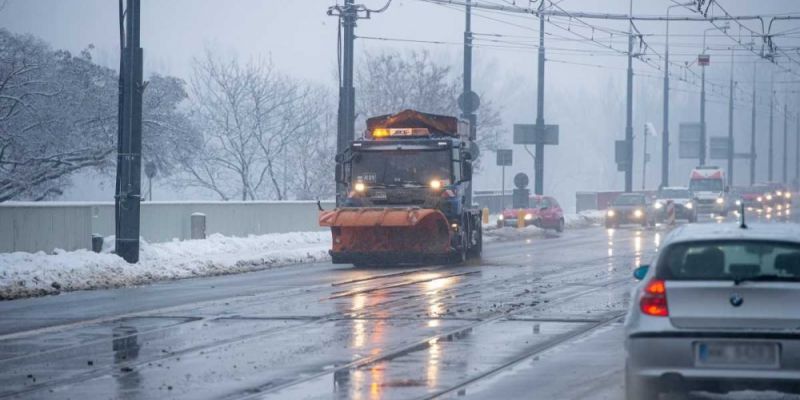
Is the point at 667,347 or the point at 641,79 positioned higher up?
the point at 641,79

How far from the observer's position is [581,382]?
12.2 meters

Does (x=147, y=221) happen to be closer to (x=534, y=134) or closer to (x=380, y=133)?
(x=380, y=133)

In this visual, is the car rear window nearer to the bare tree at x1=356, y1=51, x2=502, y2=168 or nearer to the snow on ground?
the snow on ground

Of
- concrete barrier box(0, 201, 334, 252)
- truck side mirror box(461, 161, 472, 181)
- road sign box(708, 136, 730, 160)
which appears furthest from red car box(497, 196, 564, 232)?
road sign box(708, 136, 730, 160)

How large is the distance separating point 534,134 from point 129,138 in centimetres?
3215

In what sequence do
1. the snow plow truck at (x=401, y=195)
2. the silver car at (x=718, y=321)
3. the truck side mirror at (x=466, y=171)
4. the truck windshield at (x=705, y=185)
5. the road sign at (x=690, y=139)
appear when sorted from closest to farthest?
the silver car at (x=718, y=321) → the snow plow truck at (x=401, y=195) → the truck side mirror at (x=466, y=171) → the truck windshield at (x=705, y=185) → the road sign at (x=690, y=139)

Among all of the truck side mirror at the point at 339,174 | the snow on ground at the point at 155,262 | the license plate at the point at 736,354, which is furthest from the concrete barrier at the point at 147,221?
the license plate at the point at 736,354

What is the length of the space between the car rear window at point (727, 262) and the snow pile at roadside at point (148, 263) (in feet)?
48.6

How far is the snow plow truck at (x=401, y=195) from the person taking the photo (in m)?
30.3

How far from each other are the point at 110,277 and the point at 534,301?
28.9 ft

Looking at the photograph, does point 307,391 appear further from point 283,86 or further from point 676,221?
point 283,86

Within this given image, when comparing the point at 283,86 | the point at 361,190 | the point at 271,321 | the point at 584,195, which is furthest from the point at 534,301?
the point at 584,195

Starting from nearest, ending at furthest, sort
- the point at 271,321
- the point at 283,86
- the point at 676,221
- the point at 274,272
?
the point at 271,321
the point at 274,272
the point at 676,221
the point at 283,86

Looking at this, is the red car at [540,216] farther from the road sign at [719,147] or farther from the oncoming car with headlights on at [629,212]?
the road sign at [719,147]
